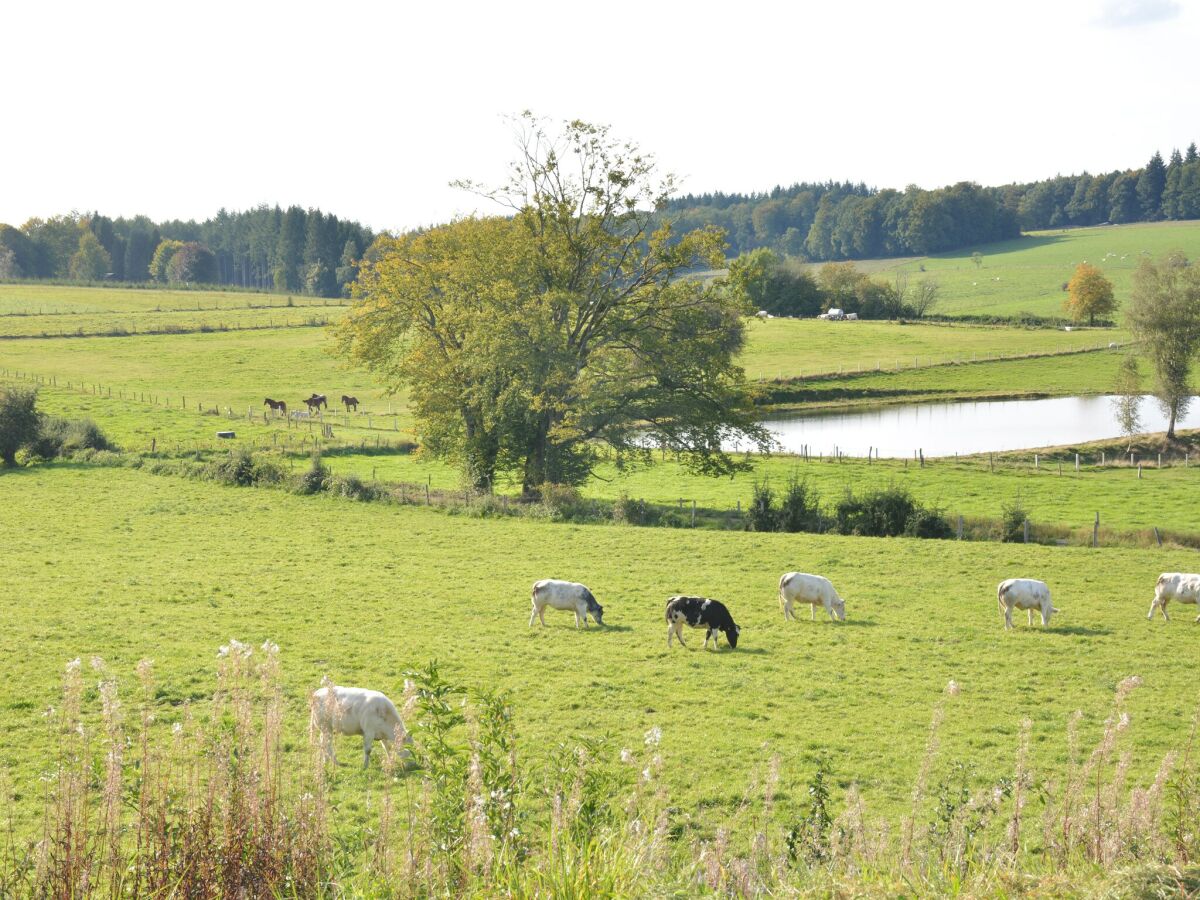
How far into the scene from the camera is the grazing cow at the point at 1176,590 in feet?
71.5

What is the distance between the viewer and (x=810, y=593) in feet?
72.2

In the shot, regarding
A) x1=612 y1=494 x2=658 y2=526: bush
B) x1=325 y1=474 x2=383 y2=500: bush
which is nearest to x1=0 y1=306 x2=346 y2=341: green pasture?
x1=325 y1=474 x2=383 y2=500: bush

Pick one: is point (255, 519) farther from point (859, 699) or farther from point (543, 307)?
point (859, 699)

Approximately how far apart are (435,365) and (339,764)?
29.5 metres

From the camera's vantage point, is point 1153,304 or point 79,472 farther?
point 1153,304

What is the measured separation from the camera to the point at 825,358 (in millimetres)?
89125

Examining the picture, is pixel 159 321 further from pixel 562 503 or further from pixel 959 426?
pixel 562 503

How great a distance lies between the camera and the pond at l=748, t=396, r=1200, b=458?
57.2 m

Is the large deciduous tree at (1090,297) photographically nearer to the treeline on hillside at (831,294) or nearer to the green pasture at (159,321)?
the treeline on hillside at (831,294)

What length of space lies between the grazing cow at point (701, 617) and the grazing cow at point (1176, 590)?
30.1 ft

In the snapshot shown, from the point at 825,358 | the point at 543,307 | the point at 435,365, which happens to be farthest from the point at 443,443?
the point at 825,358

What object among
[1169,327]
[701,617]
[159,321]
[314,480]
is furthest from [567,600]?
[159,321]

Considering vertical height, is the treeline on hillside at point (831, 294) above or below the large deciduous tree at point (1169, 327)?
above

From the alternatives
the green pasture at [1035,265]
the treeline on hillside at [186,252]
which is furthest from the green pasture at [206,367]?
the green pasture at [1035,265]
